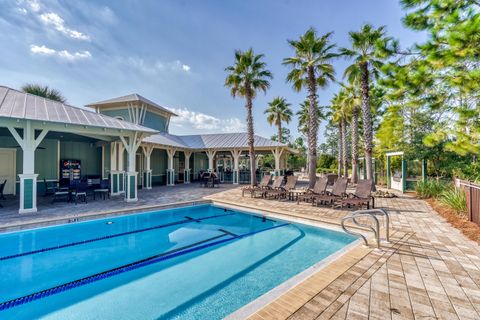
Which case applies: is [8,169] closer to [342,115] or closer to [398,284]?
[398,284]

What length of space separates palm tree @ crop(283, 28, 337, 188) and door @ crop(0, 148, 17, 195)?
50.1ft

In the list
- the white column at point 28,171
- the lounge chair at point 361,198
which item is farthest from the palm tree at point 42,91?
the lounge chair at point 361,198

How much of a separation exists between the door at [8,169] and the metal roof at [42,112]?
418 cm

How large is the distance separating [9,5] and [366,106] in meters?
16.0

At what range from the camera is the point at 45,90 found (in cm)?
1878

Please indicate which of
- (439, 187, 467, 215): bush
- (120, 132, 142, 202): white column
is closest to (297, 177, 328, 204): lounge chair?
(439, 187, 467, 215): bush

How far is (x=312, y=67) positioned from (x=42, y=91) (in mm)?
21168

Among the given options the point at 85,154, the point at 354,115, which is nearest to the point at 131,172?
the point at 85,154

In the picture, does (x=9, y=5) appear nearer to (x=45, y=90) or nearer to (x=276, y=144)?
(x=45, y=90)

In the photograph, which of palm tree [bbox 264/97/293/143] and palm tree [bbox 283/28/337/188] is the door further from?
palm tree [bbox 264/97/293/143]

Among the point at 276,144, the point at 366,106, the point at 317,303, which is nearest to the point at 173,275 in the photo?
the point at 317,303

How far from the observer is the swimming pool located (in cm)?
341

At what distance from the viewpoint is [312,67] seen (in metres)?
12.4

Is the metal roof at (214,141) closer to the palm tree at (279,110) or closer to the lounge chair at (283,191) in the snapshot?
the lounge chair at (283,191)
